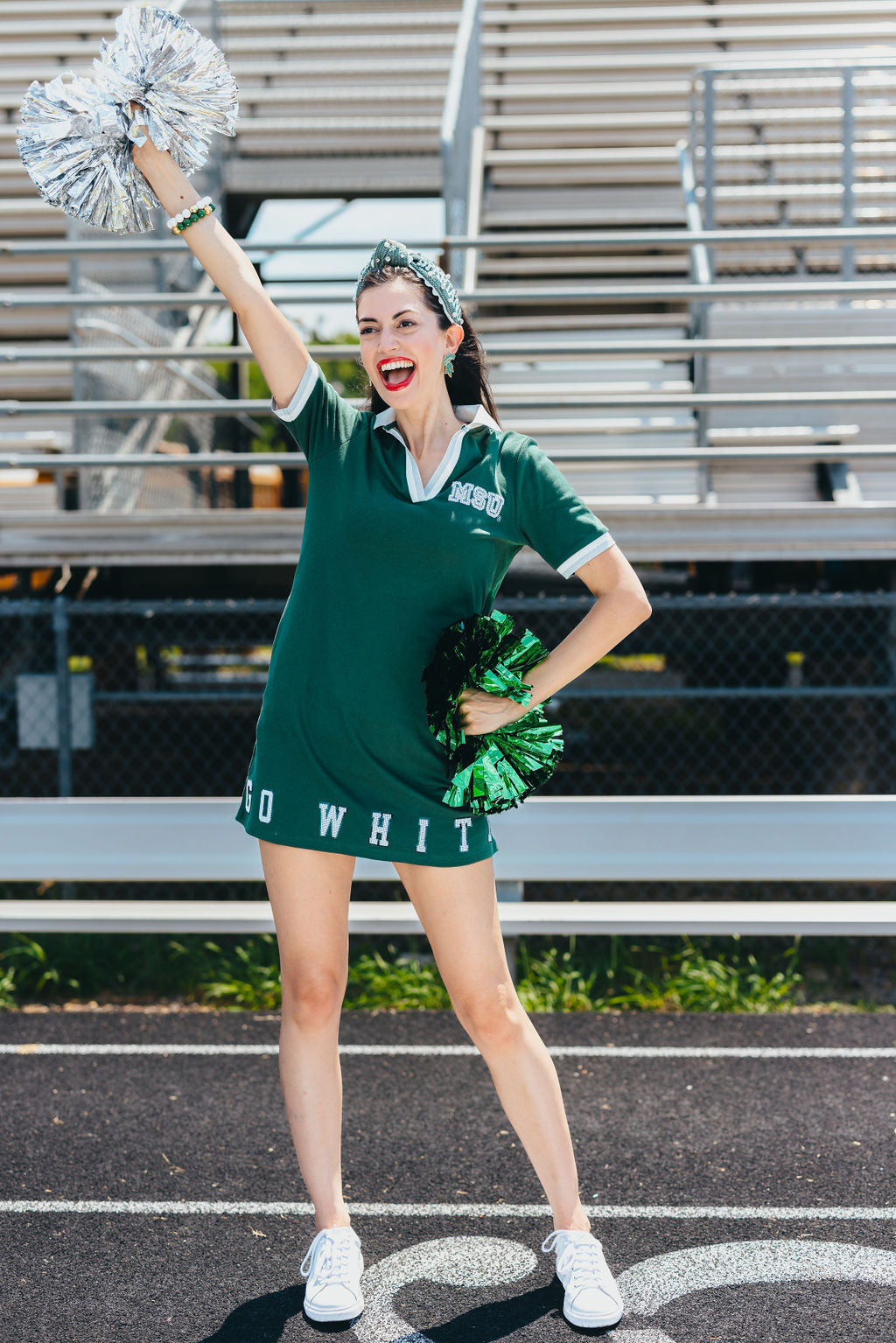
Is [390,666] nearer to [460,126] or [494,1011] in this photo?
[494,1011]

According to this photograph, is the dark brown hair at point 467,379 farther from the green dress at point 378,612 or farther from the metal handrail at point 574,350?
the metal handrail at point 574,350

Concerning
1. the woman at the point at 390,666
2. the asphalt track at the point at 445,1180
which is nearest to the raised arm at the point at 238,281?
the woman at the point at 390,666

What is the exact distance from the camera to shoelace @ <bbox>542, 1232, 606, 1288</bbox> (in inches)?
99.7


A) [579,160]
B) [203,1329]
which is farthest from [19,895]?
[579,160]

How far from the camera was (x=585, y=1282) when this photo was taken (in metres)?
2.52

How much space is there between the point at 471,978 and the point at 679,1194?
107 cm

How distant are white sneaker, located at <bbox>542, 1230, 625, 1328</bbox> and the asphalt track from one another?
0.04 meters

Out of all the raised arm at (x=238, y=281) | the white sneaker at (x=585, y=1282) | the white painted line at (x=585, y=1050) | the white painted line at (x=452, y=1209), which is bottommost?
the white painted line at (x=585, y=1050)

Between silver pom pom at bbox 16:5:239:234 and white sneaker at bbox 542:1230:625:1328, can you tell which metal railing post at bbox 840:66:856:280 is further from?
white sneaker at bbox 542:1230:625:1328

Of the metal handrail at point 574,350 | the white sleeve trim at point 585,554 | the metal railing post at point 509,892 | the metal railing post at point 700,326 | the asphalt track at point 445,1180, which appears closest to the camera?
the white sleeve trim at point 585,554

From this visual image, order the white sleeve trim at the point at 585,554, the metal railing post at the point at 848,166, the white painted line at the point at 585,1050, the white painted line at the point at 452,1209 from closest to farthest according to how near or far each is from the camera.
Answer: the white sleeve trim at the point at 585,554, the white painted line at the point at 452,1209, the white painted line at the point at 585,1050, the metal railing post at the point at 848,166

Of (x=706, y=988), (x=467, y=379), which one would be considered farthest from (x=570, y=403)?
(x=467, y=379)

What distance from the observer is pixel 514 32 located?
12.0 meters

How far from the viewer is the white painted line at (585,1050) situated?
417 cm
